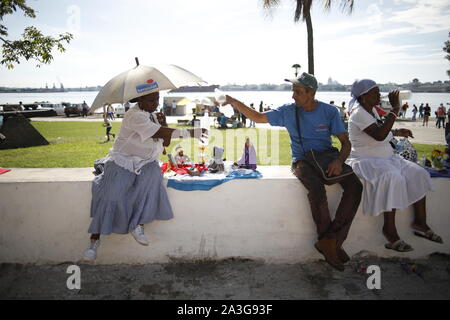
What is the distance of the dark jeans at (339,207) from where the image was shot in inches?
123

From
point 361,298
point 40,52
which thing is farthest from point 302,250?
point 40,52

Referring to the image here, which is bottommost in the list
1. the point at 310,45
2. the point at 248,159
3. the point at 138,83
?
the point at 248,159

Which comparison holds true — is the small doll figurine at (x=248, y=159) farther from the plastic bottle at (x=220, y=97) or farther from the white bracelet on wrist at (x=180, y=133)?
the white bracelet on wrist at (x=180, y=133)

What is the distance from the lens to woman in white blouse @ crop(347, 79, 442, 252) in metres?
3.31

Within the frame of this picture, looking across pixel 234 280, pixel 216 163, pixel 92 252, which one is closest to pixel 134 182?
pixel 92 252

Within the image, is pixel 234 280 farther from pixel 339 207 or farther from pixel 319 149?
pixel 319 149

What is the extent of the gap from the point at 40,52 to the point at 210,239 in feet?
28.9

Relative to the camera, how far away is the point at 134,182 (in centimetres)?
326

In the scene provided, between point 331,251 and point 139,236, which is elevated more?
point 139,236

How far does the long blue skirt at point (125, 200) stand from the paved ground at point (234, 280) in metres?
0.57

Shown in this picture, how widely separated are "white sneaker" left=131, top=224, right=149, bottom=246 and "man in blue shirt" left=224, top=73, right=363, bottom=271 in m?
1.68

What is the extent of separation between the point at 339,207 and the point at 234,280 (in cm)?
129
